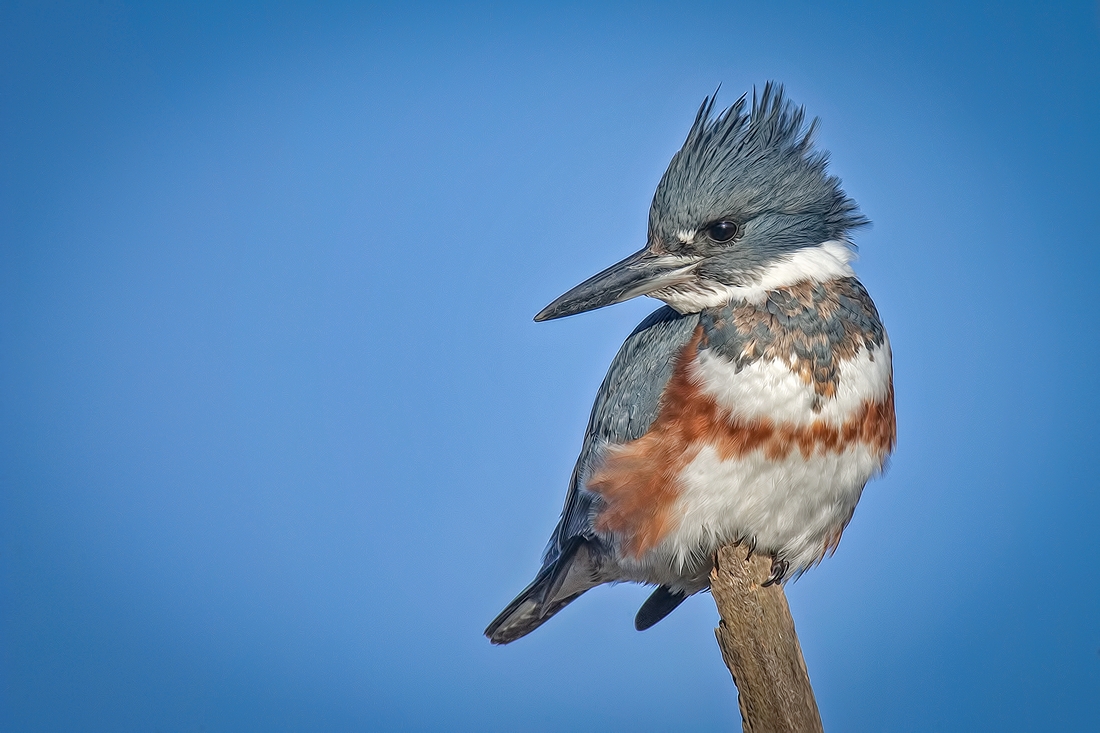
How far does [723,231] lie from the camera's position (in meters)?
2.43

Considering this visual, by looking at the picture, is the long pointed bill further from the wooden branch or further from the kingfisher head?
the wooden branch

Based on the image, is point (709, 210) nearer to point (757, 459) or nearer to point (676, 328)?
point (676, 328)

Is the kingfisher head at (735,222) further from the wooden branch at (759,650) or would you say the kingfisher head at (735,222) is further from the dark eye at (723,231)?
the wooden branch at (759,650)

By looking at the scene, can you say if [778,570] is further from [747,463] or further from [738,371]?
[738,371]

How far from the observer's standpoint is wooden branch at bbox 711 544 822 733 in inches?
91.4

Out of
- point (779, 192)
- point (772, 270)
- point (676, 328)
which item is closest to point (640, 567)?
point (676, 328)

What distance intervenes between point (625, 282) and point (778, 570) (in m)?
0.79

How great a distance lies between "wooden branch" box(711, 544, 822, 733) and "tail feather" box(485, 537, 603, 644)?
0.37 meters

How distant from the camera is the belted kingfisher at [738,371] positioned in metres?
2.30

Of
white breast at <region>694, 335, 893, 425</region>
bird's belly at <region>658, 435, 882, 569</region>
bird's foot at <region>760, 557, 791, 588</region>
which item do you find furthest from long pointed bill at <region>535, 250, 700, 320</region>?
bird's foot at <region>760, 557, 791, 588</region>

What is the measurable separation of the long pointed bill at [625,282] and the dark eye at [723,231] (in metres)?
0.07

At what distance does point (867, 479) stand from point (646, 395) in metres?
0.56

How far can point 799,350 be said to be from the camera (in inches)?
90.0

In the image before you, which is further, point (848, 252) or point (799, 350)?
point (848, 252)
